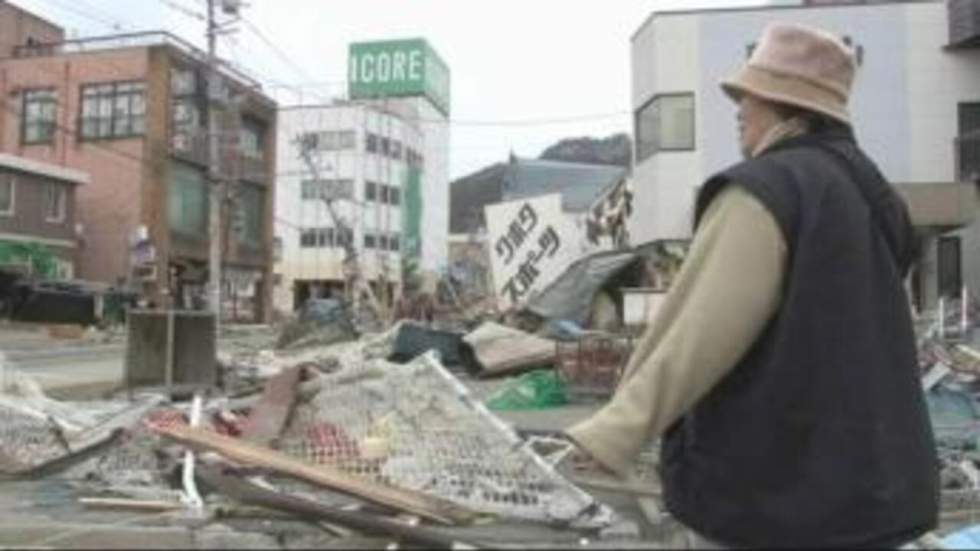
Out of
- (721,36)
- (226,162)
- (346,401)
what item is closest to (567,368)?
(346,401)

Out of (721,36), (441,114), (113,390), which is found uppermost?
(441,114)

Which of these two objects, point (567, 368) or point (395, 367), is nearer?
point (395, 367)

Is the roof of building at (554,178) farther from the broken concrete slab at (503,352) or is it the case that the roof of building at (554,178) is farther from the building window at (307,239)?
the building window at (307,239)

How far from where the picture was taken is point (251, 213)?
76.4 meters

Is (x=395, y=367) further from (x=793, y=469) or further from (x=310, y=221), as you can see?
(x=310, y=221)

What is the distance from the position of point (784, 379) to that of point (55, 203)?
196 feet

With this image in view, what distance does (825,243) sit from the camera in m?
3.06

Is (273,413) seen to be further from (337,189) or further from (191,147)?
(337,189)

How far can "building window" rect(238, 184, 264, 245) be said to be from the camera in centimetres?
7506

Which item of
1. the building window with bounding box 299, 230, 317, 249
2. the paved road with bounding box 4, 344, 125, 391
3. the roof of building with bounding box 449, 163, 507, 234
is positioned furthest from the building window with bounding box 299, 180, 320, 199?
the paved road with bounding box 4, 344, 125, 391

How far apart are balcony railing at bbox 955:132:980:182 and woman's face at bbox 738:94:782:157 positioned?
31329mm

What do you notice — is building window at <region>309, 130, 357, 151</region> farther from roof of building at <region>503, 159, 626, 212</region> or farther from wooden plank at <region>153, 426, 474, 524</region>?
wooden plank at <region>153, 426, 474, 524</region>

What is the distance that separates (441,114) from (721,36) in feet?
269

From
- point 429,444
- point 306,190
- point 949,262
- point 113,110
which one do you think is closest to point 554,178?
point 949,262
